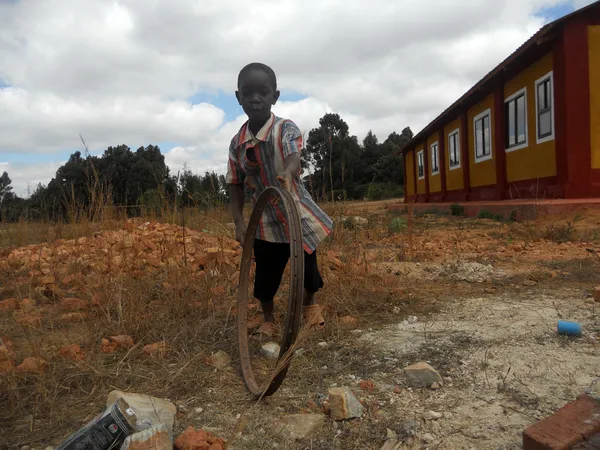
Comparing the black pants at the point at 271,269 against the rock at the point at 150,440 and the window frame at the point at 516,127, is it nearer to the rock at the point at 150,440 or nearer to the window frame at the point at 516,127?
the rock at the point at 150,440

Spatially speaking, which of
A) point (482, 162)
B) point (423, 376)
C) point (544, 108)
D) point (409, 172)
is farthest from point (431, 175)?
point (423, 376)

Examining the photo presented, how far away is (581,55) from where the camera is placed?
24.7 feet

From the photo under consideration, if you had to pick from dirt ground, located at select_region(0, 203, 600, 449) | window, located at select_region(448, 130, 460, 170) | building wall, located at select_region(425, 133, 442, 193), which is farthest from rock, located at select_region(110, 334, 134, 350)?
building wall, located at select_region(425, 133, 442, 193)

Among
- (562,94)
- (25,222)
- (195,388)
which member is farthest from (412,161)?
(195,388)

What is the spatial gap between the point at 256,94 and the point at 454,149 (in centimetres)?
1335

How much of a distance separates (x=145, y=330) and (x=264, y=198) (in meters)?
1.16

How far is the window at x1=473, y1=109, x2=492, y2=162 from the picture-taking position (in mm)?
11344

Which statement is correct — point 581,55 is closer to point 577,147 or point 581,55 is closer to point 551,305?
point 577,147

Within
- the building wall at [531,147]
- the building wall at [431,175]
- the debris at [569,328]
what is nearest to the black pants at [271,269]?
the debris at [569,328]

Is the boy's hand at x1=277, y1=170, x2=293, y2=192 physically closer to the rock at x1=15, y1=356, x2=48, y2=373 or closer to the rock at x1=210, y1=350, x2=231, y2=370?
the rock at x1=210, y1=350, x2=231, y2=370

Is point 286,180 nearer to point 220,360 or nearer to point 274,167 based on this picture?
point 274,167

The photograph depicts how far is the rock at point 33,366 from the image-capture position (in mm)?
2016

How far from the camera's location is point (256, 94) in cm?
230

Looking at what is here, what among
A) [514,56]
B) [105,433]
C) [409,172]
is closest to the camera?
[105,433]
